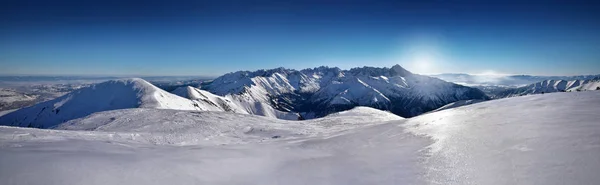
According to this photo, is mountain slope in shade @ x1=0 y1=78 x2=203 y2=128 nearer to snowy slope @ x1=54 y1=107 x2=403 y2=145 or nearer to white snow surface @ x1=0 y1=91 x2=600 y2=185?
snowy slope @ x1=54 y1=107 x2=403 y2=145

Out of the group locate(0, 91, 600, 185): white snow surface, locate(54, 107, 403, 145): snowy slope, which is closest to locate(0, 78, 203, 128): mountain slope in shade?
locate(54, 107, 403, 145): snowy slope

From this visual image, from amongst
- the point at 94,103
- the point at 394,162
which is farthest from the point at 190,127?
the point at 94,103

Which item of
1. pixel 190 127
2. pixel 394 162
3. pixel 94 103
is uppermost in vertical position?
pixel 394 162

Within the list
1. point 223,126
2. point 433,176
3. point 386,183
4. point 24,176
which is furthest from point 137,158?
point 223,126

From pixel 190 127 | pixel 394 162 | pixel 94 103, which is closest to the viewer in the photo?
pixel 394 162

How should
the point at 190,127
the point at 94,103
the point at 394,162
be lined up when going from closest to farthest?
the point at 394,162 < the point at 190,127 < the point at 94,103

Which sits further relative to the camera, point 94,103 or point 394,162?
point 94,103

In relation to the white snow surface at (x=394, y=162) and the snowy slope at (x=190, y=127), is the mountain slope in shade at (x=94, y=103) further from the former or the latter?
the white snow surface at (x=394, y=162)

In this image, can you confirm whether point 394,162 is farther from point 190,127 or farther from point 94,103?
point 94,103

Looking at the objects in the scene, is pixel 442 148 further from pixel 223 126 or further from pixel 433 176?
pixel 223 126
